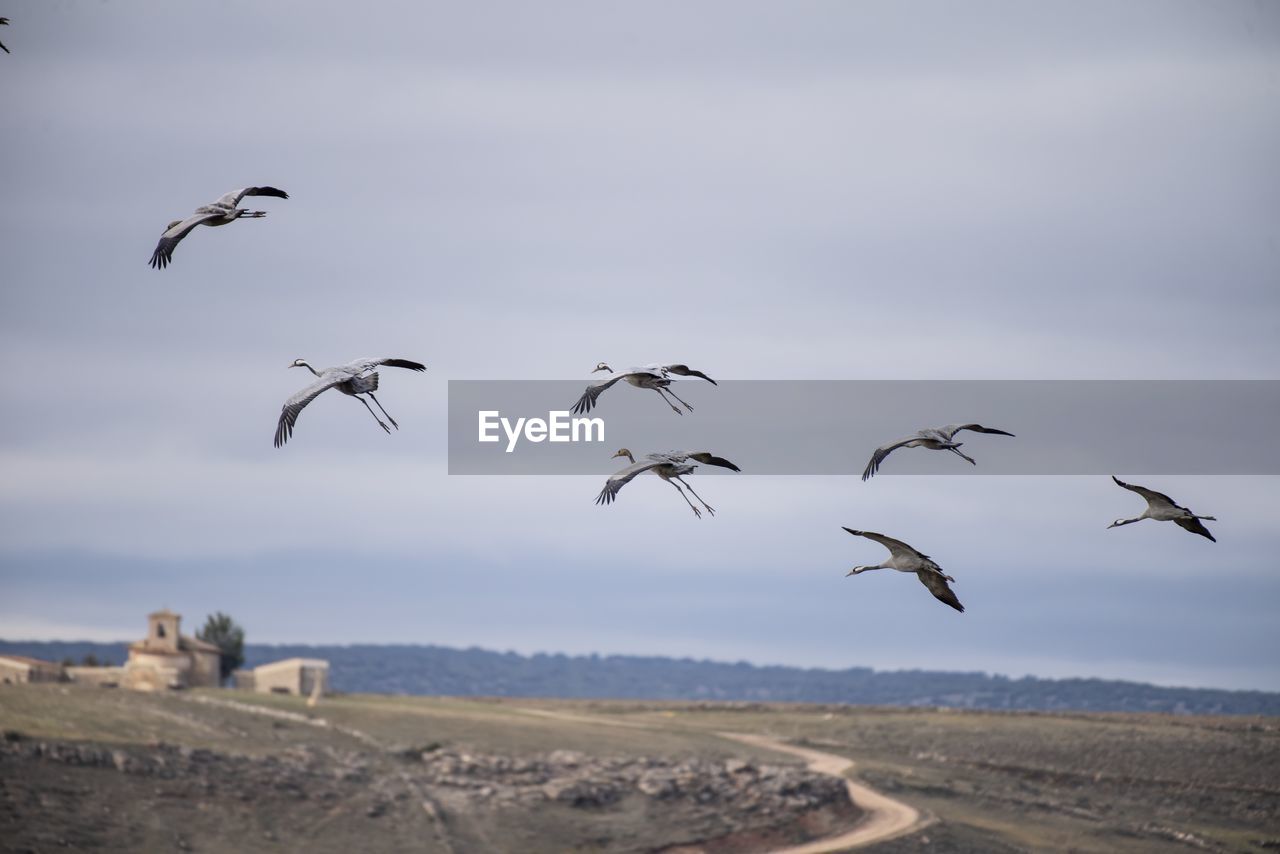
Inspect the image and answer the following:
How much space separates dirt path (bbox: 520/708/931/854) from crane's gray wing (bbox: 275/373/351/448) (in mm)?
63878

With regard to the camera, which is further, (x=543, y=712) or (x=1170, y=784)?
(x=543, y=712)

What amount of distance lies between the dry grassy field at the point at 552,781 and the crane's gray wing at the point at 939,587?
6167 centimetres

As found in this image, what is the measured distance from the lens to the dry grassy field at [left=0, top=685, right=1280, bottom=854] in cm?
10588

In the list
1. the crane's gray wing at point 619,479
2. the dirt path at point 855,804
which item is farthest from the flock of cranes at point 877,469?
the dirt path at point 855,804

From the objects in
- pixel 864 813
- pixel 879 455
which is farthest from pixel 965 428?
pixel 864 813

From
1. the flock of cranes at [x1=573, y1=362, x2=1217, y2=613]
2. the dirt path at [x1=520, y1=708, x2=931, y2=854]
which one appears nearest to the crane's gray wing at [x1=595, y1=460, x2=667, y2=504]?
the flock of cranes at [x1=573, y1=362, x2=1217, y2=613]

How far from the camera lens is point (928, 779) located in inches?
4978

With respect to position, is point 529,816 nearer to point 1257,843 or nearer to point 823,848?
point 823,848

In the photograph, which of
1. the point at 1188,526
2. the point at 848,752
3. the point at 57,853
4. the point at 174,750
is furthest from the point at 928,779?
the point at 1188,526

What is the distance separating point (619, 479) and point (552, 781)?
7414cm

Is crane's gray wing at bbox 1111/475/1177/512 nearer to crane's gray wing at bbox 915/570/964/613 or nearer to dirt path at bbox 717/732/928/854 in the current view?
crane's gray wing at bbox 915/570/964/613

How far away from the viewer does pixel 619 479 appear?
44375 mm

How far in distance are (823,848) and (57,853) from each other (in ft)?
117

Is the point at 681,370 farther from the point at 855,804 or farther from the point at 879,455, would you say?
the point at 855,804
